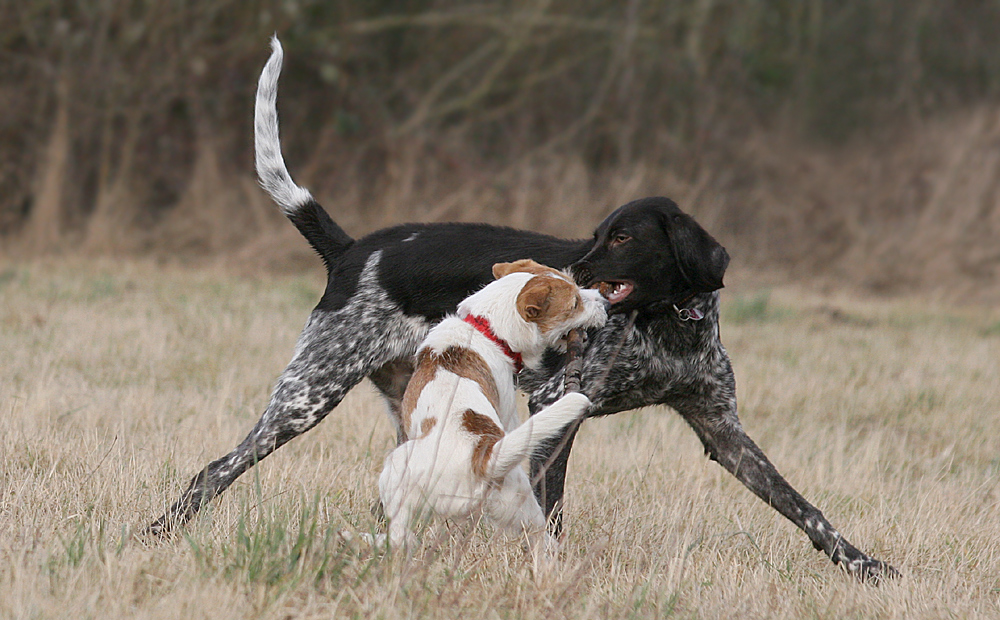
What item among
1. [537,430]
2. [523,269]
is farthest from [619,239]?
[537,430]

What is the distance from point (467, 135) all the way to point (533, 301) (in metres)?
9.80

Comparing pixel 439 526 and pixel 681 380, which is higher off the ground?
pixel 681 380

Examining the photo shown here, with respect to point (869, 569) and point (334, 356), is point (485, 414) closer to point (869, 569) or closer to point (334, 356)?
point (334, 356)

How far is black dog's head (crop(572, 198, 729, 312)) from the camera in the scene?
4.19 m

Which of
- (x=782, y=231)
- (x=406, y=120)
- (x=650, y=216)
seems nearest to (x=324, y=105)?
(x=406, y=120)

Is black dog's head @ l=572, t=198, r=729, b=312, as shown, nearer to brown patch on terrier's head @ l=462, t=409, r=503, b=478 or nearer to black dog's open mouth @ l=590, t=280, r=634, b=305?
black dog's open mouth @ l=590, t=280, r=634, b=305

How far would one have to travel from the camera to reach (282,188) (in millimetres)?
4730

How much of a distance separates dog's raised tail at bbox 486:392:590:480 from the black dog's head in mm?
1174

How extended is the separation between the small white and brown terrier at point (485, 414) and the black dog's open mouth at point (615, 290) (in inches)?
13.6

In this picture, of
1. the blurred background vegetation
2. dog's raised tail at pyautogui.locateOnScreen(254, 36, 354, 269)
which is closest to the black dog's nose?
dog's raised tail at pyautogui.locateOnScreen(254, 36, 354, 269)

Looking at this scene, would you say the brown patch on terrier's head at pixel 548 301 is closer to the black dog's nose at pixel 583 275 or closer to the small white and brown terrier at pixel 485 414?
the small white and brown terrier at pixel 485 414

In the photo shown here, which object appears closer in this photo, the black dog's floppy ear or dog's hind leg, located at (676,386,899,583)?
dog's hind leg, located at (676,386,899,583)

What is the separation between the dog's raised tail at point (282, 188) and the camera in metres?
4.71

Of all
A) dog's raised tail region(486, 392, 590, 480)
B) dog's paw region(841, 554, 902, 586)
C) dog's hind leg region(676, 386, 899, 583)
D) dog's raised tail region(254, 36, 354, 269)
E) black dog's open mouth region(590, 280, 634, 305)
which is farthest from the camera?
dog's raised tail region(254, 36, 354, 269)
